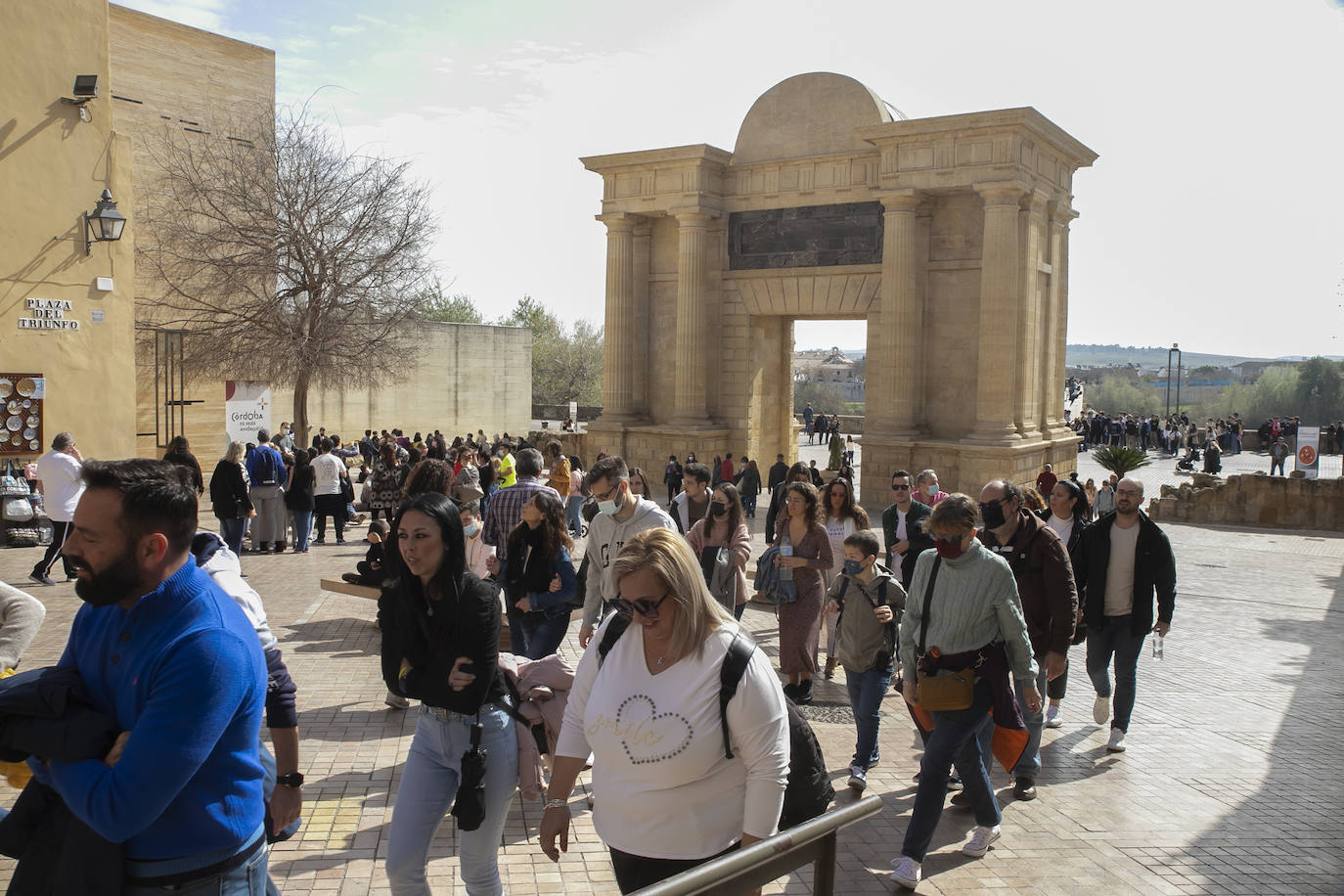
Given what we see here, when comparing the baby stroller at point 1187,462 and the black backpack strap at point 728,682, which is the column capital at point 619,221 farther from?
the black backpack strap at point 728,682

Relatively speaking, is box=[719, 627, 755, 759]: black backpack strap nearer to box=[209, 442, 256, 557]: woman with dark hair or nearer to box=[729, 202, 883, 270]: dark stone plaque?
box=[209, 442, 256, 557]: woman with dark hair

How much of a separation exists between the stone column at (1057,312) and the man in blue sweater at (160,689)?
83.1ft

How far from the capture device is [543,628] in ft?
21.1

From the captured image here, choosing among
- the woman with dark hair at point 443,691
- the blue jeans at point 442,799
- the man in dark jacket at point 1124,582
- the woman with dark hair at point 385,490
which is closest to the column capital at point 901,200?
the woman with dark hair at point 385,490

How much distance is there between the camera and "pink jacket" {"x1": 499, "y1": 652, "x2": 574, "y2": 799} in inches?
166

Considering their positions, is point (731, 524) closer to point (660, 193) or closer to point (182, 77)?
point (660, 193)

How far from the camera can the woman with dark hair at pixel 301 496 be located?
1566 cm

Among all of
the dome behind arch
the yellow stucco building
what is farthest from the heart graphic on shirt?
the dome behind arch

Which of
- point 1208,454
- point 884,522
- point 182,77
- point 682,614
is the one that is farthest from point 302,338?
point 1208,454

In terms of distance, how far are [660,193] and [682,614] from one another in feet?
80.4

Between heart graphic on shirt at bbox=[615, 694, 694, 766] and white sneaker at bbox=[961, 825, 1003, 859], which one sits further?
white sneaker at bbox=[961, 825, 1003, 859]

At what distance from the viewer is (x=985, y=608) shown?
533 cm

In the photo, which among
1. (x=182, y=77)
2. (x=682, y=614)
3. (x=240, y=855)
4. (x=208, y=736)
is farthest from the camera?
(x=182, y=77)

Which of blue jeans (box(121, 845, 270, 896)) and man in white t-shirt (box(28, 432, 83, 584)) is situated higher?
man in white t-shirt (box(28, 432, 83, 584))
